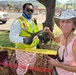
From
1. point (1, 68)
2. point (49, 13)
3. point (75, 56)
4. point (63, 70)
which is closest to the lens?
point (75, 56)

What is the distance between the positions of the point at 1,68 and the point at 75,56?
11.6ft

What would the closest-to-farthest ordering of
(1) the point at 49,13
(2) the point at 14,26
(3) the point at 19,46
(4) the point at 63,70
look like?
(4) the point at 63,70 < (2) the point at 14,26 < (3) the point at 19,46 < (1) the point at 49,13

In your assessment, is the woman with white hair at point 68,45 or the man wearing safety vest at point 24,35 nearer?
the woman with white hair at point 68,45

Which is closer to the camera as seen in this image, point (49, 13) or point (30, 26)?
point (30, 26)

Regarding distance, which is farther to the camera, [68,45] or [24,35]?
[24,35]

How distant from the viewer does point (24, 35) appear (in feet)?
15.5

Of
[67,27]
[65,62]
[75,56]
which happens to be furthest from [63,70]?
[67,27]

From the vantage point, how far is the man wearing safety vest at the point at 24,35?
4.48 meters

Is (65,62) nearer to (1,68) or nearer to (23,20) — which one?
(23,20)

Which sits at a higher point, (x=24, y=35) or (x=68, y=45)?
(x=68, y=45)

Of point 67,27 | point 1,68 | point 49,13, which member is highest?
point 67,27

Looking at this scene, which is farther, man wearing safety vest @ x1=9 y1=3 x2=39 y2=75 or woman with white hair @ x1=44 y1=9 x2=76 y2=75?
man wearing safety vest @ x1=9 y1=3 x2=39 y2=75

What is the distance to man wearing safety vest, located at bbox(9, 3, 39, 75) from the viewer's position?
448 centimetres

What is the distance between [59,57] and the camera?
3303 millimetres
